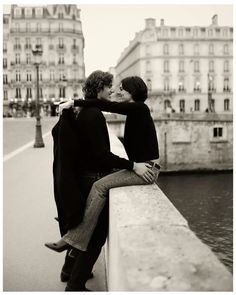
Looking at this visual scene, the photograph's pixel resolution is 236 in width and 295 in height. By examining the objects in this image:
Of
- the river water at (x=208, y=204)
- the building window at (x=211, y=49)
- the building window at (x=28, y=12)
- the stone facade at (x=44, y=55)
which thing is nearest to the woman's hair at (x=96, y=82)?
the river water at (x=208, y=204)

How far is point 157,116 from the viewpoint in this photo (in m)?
32.2

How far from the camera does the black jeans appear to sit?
9.78ft

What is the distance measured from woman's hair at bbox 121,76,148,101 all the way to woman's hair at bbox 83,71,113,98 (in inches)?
5.7

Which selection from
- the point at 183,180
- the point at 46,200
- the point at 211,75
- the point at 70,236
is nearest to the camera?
the point at 70,236

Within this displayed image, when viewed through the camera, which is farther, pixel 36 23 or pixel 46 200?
pixel 36 23

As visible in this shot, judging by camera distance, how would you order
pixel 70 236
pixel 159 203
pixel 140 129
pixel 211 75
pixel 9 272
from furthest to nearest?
pixel 211 75, pixel 9 272, pixel 140 129, pixel 70 236, pixel 159 203

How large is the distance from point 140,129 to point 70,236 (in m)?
0.96

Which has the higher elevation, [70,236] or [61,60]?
[61,60]

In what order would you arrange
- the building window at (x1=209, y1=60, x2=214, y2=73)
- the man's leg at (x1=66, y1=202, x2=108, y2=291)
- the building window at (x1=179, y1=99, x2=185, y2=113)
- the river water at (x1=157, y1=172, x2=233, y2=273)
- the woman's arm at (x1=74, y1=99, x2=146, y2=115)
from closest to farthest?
the man's leg at (x1=66, y1=202, x2=108, y2=291)
the woman's arm at (x1=74, y1=99, x2=146, y2=115)
the river water at (x1=157, y1=172, x2=233, y2=273)
the building window at (x1=179, y1=99, x2=185, y2=113)
the building window at (x1=209, y1=60, x2=214, y2=73)

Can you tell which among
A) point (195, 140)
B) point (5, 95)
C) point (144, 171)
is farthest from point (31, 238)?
point (5, 95)

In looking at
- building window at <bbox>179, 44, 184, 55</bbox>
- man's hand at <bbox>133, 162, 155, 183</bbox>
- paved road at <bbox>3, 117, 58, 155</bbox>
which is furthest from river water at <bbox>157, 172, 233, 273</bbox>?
building window at <bbox>179, 44, 184, 55</bbox>

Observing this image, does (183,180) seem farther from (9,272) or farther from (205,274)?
(205,274)

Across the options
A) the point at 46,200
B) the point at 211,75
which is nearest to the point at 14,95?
the point at 211,75

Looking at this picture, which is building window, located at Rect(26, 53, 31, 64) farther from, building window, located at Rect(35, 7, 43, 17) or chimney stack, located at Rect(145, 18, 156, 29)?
chimney stack, located at Rect(145, 18, 156, 29)
